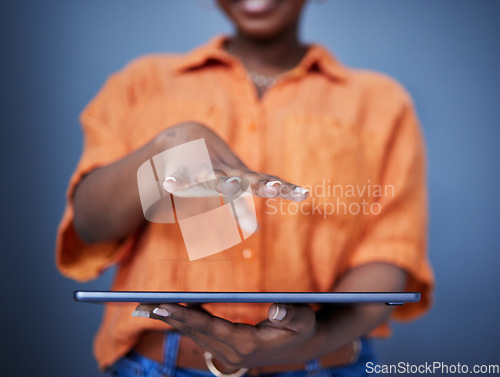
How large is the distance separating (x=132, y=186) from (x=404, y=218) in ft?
0.66

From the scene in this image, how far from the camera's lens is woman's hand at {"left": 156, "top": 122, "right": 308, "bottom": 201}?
23 centimetres

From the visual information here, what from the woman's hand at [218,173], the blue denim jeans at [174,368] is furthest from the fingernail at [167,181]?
the blue denim jeans at [174,368]

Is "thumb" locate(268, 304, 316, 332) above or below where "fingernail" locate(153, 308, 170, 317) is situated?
below

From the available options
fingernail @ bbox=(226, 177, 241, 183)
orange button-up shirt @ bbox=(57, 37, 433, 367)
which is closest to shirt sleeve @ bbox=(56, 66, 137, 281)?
orange button-up shirt @ bbox=(57, 37, 433, 367)

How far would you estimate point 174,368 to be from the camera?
0.30 m

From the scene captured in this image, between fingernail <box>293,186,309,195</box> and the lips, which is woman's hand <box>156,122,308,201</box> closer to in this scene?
fingernail <box>293,186,309,195</box>

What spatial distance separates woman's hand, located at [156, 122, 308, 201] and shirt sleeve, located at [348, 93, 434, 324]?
0.35ft

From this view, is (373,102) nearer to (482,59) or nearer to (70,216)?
(482,59)

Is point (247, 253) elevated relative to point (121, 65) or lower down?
lower down

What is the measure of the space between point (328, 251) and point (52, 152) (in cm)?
22

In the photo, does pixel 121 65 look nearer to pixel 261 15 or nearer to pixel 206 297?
pixel 261 15

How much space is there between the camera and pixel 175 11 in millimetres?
402

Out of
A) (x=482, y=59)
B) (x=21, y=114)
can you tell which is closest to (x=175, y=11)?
(x=21, y=114)

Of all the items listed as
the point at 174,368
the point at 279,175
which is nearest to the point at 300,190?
the point at 279,175
